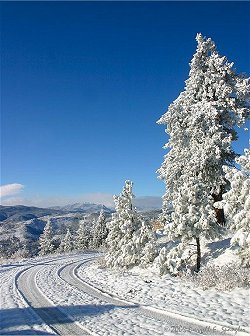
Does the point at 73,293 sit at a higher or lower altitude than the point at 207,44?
lower

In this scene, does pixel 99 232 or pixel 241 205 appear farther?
pixel 99 232

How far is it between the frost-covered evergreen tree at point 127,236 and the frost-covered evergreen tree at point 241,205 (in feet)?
31.2

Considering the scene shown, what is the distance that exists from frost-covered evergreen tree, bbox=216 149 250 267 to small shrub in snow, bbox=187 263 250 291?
68 centimetres

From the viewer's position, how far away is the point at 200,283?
18562mm

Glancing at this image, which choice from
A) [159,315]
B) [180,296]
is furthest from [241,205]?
[159,315]

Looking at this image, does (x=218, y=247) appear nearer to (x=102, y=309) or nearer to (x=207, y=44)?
(x=102, y=309)

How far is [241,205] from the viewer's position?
1745 cm

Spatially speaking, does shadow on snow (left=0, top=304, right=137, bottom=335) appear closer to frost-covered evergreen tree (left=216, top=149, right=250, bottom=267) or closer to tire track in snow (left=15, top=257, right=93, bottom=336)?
tire track in snow (left=15, top=257, right=93, bottom=336)

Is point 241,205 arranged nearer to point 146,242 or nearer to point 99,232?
point 146,242

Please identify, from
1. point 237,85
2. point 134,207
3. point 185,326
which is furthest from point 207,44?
point 185,326

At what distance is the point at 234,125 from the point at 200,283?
13023 mm

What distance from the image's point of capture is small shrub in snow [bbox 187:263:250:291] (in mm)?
17219

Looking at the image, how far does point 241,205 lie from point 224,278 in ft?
11.8

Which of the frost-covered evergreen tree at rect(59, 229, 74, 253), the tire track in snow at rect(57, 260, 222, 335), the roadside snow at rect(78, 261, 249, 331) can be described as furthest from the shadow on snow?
the frost-covered evergreen tree at rect(59, 229, 74, 253)
